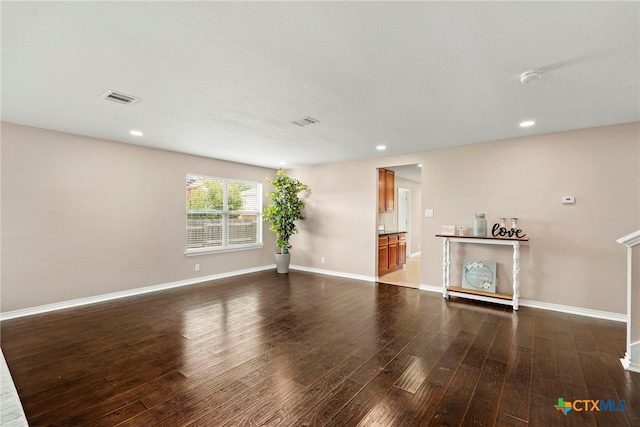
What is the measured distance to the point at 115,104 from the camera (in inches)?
117

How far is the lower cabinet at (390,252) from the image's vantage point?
19.5 ft

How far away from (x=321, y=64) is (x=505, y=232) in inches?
149

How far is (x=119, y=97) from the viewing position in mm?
2801

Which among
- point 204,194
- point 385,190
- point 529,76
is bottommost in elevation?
point 204,194

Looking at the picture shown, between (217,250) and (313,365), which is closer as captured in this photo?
(313,365)

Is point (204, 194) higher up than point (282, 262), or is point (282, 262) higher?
point (204, 194)

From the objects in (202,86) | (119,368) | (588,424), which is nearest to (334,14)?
(202,86)

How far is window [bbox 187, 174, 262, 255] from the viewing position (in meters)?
5.54

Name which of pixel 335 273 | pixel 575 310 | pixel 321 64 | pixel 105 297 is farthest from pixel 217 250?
pixel 575 310

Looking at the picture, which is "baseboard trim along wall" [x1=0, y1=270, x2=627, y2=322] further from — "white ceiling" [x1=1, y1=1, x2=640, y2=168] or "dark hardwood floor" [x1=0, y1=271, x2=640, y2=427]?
"white ceiling" [x1=1, y1=1, x2=640, y2=168]

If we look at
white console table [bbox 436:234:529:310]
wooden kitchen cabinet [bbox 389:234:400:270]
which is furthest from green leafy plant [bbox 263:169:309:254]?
white console table [bbox 436:234:529:310]

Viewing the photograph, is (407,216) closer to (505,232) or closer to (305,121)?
(505,232)

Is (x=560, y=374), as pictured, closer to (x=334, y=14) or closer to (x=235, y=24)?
(x=334, y=14)

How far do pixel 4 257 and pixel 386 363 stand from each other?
4.88 m
